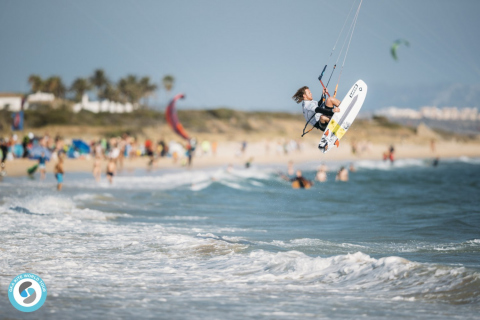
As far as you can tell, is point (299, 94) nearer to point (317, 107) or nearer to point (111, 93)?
point (317, 107)

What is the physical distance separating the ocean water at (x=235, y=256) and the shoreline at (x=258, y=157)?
899 centimetres

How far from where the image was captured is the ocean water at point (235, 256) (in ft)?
18.7

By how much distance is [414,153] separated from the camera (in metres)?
55.5

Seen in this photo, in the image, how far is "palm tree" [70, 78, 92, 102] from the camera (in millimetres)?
81250

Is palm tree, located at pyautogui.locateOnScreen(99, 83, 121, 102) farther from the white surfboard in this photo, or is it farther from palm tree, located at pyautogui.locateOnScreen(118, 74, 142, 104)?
the white surfboard

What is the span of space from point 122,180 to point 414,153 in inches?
1588

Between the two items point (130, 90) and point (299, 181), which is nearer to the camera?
point (299, 181)

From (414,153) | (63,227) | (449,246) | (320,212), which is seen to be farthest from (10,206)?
(414,153)

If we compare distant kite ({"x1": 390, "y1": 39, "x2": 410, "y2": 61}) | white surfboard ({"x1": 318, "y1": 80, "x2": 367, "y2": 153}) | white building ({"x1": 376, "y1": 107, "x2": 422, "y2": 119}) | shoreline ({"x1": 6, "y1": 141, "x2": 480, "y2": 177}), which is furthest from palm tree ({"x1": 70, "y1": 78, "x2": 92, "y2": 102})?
white building ({"x1": 376, "y1": 107, "x2": 422, "y2": 119})

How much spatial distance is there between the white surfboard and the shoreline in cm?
1570

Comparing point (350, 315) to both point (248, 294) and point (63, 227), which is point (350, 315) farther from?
point (63, 227)

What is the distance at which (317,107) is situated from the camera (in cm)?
852

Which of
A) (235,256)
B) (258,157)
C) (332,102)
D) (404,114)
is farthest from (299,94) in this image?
(404,114)

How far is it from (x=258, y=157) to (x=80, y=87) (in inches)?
1948
